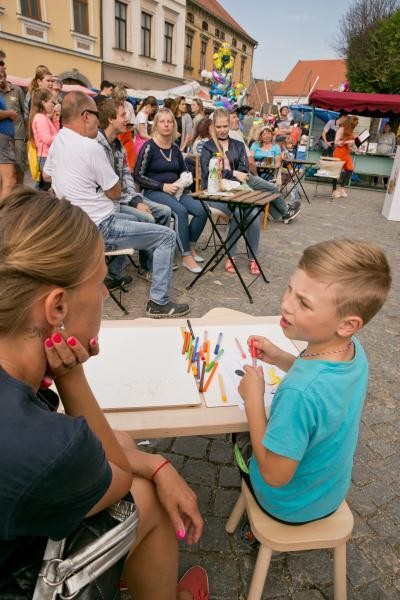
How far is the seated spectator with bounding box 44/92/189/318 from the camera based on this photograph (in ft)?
10.8

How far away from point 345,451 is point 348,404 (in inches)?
7.3

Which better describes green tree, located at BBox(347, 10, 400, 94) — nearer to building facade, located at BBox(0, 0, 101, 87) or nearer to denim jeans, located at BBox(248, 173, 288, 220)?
building facade, located at BBox(0, 0, 101, 87)

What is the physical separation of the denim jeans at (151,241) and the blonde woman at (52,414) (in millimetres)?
2581

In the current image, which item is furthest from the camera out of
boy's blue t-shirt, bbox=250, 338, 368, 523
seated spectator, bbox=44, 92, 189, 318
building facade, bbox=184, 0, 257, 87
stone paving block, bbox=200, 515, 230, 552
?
building facade, bbox=184, 0, 257, 87

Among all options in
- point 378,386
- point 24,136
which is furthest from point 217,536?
point 24,136

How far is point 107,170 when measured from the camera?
3.36 metres

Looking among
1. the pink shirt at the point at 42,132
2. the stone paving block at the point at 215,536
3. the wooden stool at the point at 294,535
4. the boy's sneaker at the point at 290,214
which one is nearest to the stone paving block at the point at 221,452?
the stone paving block at the point at 215,536

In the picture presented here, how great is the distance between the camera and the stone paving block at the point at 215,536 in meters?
1.73

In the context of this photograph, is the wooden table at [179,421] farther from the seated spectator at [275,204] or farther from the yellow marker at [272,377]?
the seated spectator at [275,204]

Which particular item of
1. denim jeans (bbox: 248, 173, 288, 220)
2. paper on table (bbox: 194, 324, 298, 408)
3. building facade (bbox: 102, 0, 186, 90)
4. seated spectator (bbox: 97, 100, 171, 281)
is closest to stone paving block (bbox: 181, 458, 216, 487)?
paper on table (bbox: 194, 324, 298, 408)

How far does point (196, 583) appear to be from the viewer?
1.47 m

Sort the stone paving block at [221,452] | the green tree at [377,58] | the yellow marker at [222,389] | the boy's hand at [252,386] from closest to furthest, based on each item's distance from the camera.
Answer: the boy's hand at [252,386]
the yellow marker at [222,389]
the stone paving block at [221,452]
the green tree at [377,58]

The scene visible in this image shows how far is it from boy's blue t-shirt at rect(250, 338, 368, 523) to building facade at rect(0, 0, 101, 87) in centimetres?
1942

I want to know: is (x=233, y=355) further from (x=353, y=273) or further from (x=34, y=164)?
(x=34, y=164)
